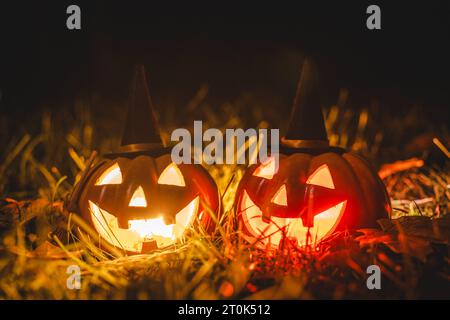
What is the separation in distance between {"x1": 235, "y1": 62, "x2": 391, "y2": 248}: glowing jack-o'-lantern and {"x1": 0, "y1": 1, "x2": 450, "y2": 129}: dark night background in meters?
3.28

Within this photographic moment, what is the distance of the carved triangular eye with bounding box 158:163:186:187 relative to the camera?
2684mm

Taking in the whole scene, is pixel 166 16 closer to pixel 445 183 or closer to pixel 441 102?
pixel 441 102

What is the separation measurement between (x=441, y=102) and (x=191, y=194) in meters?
4.18

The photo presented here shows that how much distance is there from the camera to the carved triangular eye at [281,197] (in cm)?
252

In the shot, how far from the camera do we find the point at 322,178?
2.57 meters

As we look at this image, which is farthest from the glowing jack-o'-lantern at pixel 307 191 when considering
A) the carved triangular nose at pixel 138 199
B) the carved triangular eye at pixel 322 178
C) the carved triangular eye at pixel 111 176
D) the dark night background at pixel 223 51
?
the dark night background at pixel 223 51

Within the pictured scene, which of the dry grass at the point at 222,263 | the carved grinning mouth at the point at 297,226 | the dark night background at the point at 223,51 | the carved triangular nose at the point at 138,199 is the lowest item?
the dry grass at the point at 222,263

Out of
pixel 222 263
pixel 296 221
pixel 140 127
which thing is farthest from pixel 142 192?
pixel 296 221

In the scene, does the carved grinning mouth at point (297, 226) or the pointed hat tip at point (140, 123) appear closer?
the carved grinning mouth at point (297, 226)

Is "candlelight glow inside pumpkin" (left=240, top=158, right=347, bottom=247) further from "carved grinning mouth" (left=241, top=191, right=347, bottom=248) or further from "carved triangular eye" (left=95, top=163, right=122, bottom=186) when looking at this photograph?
"carved triangular eye" (left=95, top=163, right=122, bottom=186)

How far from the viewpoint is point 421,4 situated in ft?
19.1

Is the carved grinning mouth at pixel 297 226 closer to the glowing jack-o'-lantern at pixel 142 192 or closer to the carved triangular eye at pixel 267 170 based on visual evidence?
the carved triangular eye at pixel 267 170
